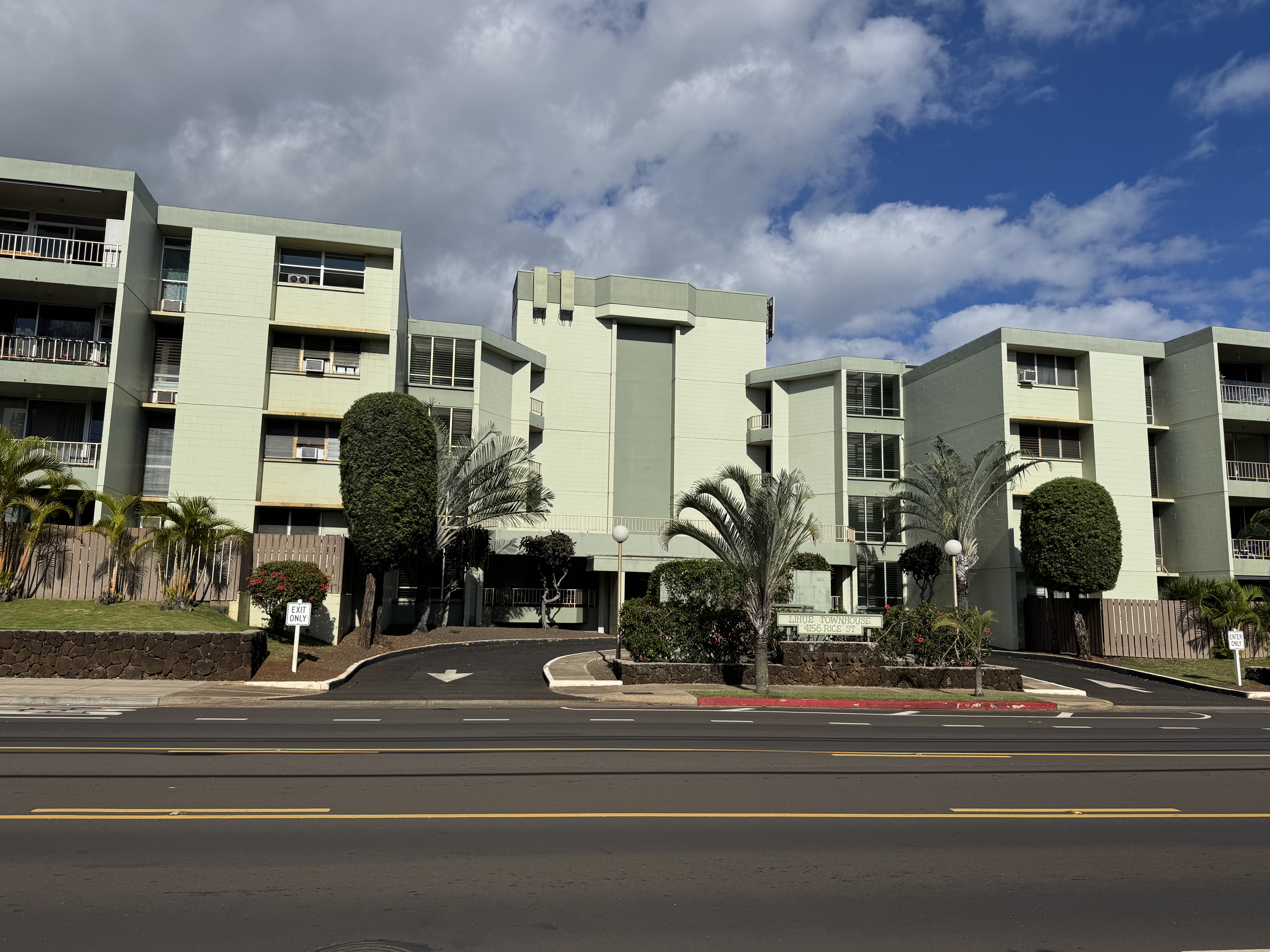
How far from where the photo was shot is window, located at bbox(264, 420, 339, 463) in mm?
29578

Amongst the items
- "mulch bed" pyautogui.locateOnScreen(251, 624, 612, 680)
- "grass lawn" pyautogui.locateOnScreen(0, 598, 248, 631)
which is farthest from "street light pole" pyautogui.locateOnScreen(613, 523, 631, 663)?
"grass lawn" pyautogui.locateOnScreen(0, 598, 248, 631)

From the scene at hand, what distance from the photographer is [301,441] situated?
29781mm

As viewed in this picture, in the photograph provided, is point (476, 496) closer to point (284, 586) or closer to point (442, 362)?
point (442, 362)

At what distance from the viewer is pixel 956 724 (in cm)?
1670

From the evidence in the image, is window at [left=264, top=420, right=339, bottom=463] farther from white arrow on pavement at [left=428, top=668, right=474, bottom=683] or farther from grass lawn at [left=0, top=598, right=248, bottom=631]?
white arrow on pavement at [left=428, top=668, right=474, bottom=683]

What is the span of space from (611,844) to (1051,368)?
3506 cm

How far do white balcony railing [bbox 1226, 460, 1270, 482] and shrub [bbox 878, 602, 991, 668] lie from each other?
19932 mm

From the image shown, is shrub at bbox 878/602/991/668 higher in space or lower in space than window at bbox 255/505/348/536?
lower

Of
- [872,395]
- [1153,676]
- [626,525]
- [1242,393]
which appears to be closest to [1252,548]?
[1242,393]

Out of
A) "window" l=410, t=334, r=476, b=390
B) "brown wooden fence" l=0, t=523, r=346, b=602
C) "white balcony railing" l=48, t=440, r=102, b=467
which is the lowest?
"brown wooden fence" l=0, t=523, r=346, b=602

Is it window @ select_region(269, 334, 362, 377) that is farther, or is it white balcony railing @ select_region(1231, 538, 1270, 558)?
white balcony railing @ select_region(1231, 538, 1270, 558)

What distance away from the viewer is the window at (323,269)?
30.3 metres

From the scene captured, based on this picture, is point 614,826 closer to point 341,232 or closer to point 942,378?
point 341,232

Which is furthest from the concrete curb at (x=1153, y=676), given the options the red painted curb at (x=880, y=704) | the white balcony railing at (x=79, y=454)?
the white balcony railing at (x=79, y=454)
